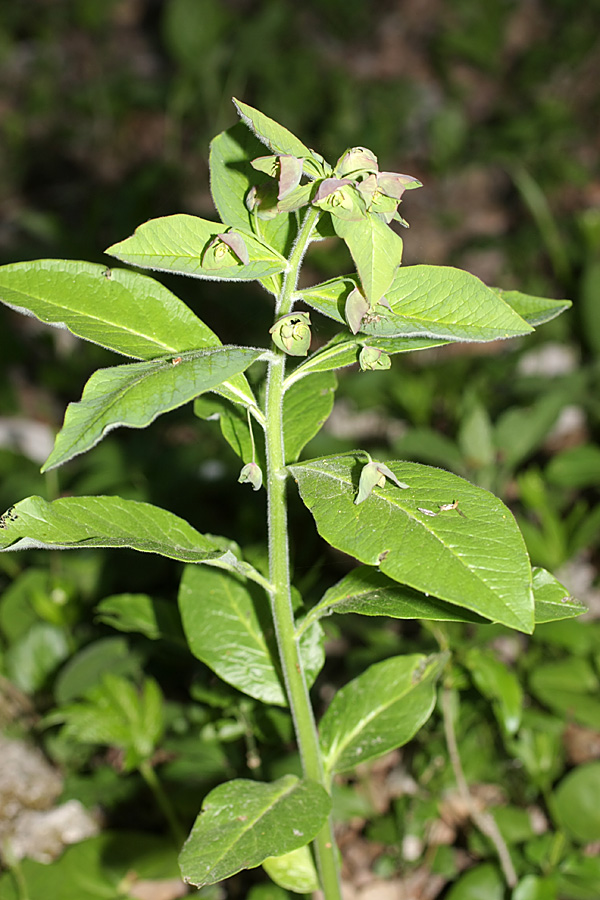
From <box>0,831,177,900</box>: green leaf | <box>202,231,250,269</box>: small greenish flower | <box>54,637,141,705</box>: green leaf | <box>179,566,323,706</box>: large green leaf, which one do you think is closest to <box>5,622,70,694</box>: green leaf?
<box>54,637,141,705</box>: green leaf

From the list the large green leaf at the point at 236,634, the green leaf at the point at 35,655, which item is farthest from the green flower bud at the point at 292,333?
the green leaf at the point at 35,655

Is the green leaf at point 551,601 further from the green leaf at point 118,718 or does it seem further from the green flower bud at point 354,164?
the green leaf at point 118,718

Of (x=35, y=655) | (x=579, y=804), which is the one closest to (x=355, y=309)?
(x=579, y=804)

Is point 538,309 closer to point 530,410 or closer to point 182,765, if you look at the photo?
point 182,765

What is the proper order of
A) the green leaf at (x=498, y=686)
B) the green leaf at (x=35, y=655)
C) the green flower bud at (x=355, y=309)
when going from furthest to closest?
the green leaf at (x=35, y=655), the green leaf at (x=498, y=686), the green flower bud at (x=355, y=309)

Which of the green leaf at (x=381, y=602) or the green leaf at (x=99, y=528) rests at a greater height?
the green leaf at (x=99, y=528)

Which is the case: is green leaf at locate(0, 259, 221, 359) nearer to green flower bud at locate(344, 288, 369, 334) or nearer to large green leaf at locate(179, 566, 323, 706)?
green flower bud at locate(344, 288, 369, 334)

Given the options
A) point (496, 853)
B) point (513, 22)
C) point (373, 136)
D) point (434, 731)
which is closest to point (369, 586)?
point (434, 731)
